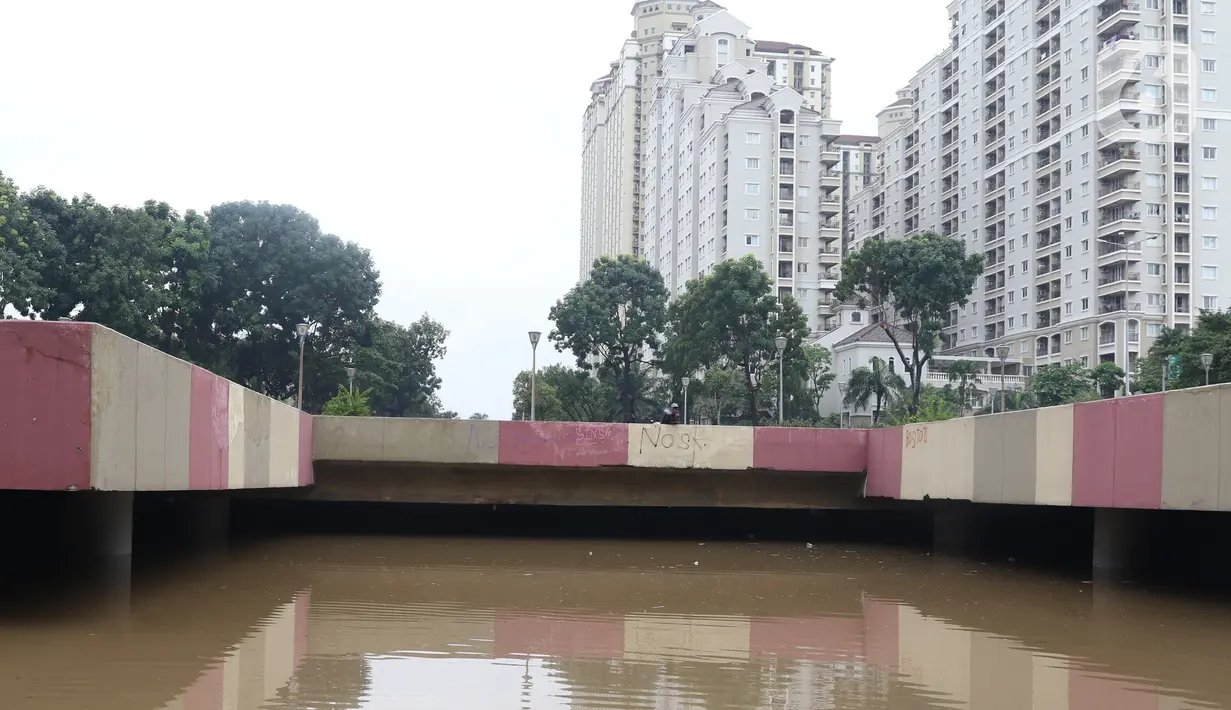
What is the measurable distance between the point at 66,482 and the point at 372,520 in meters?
16.8

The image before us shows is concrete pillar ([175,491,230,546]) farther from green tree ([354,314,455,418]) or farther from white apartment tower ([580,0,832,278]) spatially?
white apartment tower ([580,0,832,278])

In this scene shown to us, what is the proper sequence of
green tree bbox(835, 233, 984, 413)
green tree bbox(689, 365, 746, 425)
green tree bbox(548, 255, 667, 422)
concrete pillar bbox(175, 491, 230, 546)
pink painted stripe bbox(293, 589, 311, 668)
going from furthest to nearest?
green tree bbox(548, 255, 667, 422) < green tree bbox(689, 365, 746, 425) < green tree bbox(835, 233, 984, 413) < concrete pillar bbox(175, 491, 230, 546) < pink painted stripe bbox(293, 589, 311, 668)

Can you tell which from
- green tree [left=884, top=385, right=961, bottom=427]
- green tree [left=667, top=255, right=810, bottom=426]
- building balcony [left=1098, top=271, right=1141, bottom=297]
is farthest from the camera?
building balcony [left=1098, top=271, right=1141, bottom=297]

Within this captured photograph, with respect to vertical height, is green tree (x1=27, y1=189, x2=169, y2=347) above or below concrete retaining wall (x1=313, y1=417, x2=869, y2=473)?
above

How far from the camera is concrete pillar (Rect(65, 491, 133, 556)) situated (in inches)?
623

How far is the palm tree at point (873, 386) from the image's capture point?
7456 centimetres

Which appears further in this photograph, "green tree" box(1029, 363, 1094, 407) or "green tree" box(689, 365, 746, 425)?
"green tree" box(689, 365, 746, 425)

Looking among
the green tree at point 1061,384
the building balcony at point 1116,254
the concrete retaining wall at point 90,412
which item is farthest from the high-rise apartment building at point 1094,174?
the concrete retaining wall at point 90,412

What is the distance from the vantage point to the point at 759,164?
97125 millimetres

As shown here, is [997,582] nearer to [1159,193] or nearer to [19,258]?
[19,258]

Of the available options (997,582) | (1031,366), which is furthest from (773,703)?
(1031,366)

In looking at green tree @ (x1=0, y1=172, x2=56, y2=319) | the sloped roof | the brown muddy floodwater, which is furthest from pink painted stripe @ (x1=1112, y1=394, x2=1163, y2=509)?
the sloped roof

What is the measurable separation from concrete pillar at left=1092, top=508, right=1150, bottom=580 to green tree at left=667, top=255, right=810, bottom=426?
4869 centimetres

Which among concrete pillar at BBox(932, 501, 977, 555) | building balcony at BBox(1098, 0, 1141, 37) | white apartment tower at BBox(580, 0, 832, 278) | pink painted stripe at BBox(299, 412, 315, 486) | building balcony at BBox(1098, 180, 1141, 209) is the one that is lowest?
concrete pillar at BBox(932, 501, 977, 555)
